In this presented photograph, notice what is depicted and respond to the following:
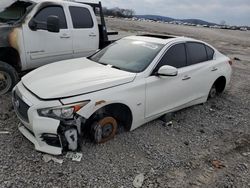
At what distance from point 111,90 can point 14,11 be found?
3.54 metres

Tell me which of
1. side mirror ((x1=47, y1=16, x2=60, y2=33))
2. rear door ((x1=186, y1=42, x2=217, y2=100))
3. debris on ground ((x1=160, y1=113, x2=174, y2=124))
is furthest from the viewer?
side mirror ((x1=47, y1=16, x2=60, y2=33))

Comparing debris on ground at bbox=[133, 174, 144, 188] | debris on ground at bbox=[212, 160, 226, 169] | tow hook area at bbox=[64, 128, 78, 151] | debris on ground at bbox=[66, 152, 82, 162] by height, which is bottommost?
debris on ground at bbox=[212, 160, 226, 169]

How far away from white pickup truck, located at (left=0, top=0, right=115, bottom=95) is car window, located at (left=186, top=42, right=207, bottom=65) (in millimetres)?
2619

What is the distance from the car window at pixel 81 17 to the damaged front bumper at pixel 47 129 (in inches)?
128

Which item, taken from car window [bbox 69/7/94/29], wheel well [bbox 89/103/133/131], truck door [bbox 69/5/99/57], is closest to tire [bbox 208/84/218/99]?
wheel well [bbox 89/103/133/131]

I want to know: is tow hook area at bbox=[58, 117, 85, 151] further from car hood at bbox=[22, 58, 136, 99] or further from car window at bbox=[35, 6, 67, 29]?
car window at bbox=[35, 6, 67, 29]

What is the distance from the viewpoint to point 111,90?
4.13 metres

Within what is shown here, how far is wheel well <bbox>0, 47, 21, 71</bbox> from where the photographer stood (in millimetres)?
5895

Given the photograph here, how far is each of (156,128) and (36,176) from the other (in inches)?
88.9

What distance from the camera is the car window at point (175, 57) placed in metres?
5.00

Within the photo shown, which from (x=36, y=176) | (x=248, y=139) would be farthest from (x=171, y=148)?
(x=36, y=176)

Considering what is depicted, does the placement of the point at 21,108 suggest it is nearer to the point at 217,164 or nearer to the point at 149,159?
the point at 149,159

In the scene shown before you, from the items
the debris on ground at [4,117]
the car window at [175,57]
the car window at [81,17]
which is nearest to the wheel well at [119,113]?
the car window at [175,57]

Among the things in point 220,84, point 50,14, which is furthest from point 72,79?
point 220,84
